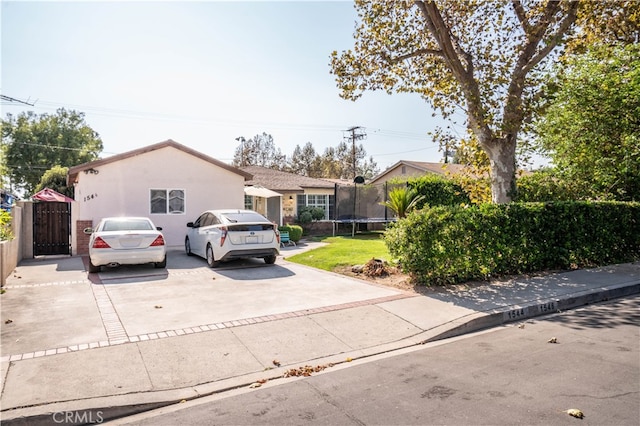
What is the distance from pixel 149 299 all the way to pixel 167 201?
28.6ft

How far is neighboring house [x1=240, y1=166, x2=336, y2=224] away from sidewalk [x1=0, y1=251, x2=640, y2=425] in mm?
15789

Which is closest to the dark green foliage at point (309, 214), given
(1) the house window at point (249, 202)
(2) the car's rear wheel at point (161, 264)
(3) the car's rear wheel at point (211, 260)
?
(1) the house window at point (249, 202)

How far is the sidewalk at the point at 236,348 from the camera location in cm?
392

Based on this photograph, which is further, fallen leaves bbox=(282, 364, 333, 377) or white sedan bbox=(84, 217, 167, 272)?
white sedan bbox=(84, 217, 167, 272)

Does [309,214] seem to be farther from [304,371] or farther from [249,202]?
[304,371]

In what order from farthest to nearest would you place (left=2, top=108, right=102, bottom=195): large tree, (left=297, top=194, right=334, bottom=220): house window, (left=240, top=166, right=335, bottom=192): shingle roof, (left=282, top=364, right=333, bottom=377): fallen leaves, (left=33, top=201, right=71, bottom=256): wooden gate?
(left=2, top=108, right=102, bottom=195): large tree < (left=297, top=194, right=334, bottom=220): house window < (left=240, top=166, right=335, bottom=192): shingle roof < (left=33, top=201, right=71, bottom=256): wooden gate < (left=282, top=364, right=333, bottom=377): fallen leaves

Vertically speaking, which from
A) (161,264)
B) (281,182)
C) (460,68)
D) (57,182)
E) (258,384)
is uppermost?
(460,68)

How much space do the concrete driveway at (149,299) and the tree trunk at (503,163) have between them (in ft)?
17.6

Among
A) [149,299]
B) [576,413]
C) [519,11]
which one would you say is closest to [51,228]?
[149,299]

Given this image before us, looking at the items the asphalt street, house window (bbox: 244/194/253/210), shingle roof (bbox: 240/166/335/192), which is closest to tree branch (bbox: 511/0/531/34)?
the asphalt street

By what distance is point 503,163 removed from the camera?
37.4 ft

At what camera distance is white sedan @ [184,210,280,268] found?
34.7 ft

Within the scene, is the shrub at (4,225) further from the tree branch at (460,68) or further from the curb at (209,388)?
the tree branch at (460,68)

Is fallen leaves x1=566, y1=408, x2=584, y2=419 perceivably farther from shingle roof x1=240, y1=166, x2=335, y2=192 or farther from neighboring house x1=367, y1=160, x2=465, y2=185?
neighboring house x1=367, y1=160, x2=465, y2=185
